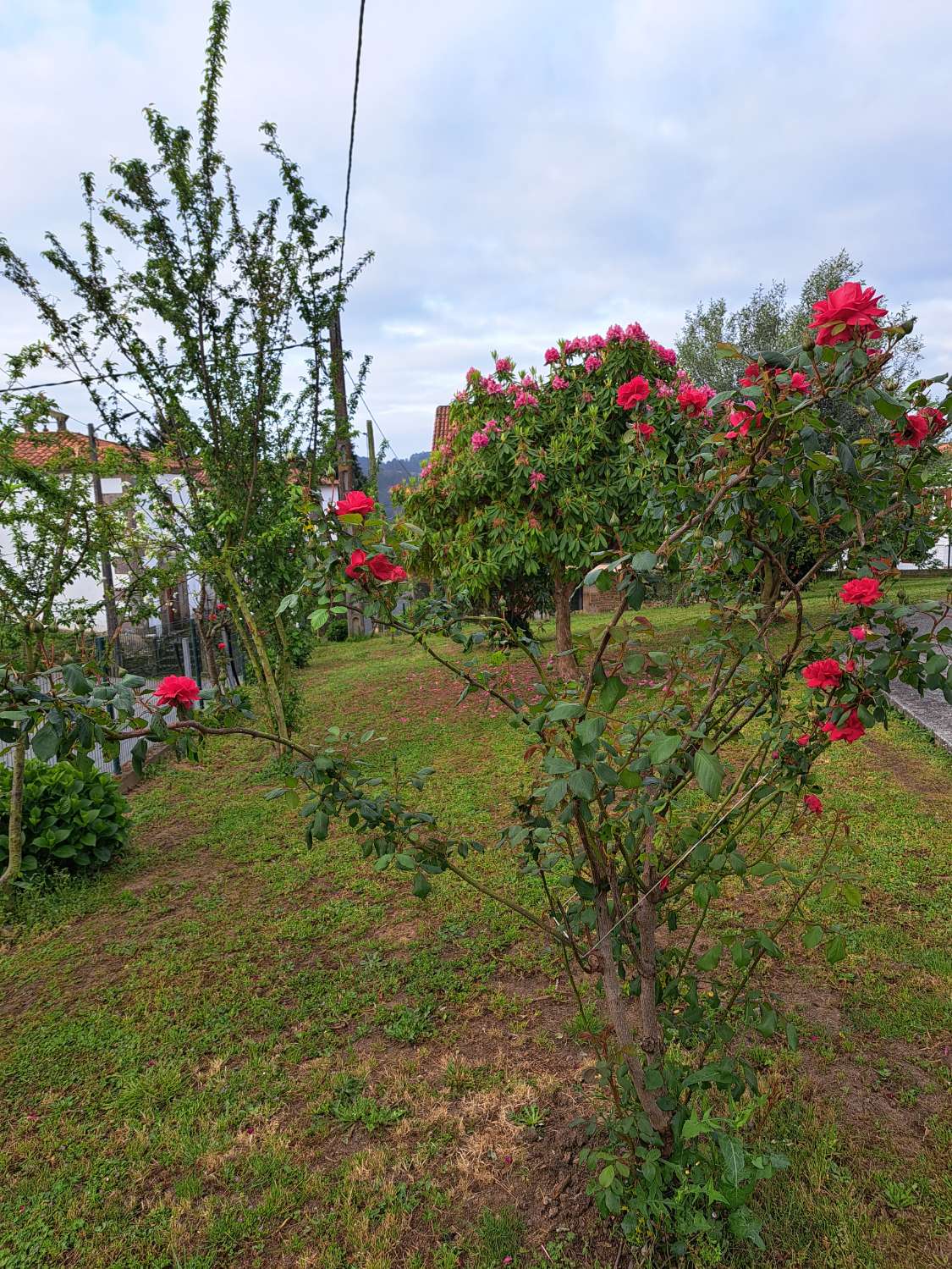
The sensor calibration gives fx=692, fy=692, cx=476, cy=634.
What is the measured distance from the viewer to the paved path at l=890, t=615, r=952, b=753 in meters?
5.50

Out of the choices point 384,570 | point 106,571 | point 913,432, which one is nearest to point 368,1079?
point 384,570

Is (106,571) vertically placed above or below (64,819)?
above

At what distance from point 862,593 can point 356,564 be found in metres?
1.05

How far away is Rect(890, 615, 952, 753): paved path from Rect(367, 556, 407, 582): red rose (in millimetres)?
4790

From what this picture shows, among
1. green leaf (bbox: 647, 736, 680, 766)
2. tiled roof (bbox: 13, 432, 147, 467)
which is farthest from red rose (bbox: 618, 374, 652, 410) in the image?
tiled roof (bbox: 13, 432, 147, 467)

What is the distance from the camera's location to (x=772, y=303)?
13.9 meters

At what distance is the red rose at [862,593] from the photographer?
139 centimetres

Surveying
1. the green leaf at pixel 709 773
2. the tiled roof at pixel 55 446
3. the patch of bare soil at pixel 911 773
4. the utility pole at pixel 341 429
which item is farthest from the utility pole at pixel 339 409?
the patch of bare soil at pixel 911 773

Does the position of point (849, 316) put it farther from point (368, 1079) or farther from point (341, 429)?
point (341, 429)

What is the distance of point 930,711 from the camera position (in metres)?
6.30

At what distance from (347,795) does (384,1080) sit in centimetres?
140

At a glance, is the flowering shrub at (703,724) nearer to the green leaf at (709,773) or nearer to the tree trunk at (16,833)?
the green leaf at (709,773)

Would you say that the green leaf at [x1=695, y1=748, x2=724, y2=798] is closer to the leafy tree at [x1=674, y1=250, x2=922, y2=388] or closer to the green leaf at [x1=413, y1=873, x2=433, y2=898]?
the green leaf at [x1=413, y1=873, x2=433, y2=898]

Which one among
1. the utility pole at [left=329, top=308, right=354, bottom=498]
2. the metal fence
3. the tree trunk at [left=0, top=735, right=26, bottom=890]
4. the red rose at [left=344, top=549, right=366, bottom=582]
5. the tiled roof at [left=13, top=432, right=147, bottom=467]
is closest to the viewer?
the red rose at [left=344, top=549, right=366, bottom=582]
